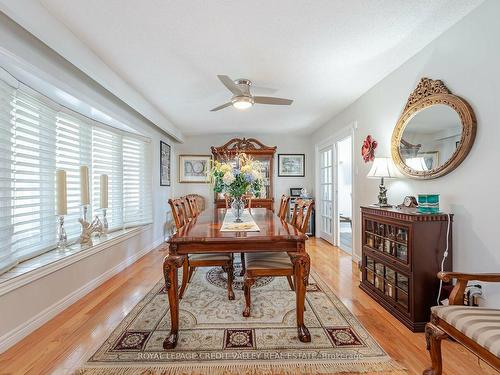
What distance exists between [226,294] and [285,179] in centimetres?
365

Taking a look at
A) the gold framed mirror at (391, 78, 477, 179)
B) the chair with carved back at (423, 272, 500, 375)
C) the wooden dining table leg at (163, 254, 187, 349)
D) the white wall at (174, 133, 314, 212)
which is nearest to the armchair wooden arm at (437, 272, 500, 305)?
the chair with carved back at (423, 272, 500, 375)

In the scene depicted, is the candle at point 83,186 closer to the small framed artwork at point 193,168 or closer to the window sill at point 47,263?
the window sill at point 47,263

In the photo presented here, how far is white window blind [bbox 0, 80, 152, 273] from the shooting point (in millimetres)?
1846

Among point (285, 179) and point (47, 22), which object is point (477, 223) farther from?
point (285, 179)

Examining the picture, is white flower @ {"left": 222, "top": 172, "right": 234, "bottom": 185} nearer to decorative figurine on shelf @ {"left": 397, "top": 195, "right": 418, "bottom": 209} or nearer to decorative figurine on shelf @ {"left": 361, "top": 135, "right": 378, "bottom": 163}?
decorative figurine on shelf @ {"left": 397, "top": 195, "right": 418, "bottom": 209}

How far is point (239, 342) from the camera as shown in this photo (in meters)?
1.71

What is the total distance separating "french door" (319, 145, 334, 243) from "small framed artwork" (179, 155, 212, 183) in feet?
8.23

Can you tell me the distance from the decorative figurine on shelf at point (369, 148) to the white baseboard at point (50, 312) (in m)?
3.46

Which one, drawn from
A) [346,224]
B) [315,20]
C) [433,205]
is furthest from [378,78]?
[346,224]

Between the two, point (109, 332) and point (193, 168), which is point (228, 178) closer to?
point (109, 332)

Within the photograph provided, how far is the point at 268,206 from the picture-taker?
5434 mm

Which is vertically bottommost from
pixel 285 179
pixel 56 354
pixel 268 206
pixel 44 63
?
pixel 56 354

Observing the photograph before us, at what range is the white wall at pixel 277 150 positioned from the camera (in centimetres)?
563

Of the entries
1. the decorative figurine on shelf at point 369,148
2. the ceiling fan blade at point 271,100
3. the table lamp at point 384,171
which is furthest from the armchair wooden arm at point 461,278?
the ceiling fan blade at point 271,100
